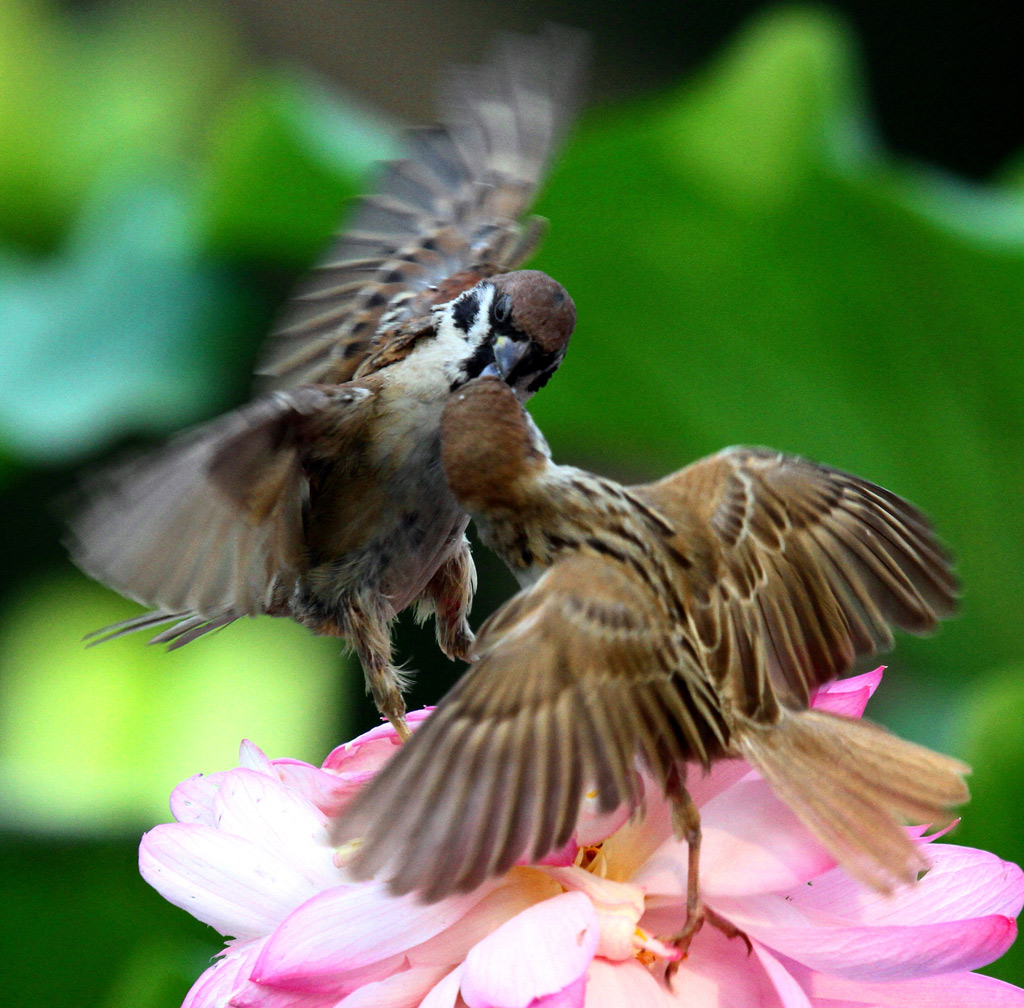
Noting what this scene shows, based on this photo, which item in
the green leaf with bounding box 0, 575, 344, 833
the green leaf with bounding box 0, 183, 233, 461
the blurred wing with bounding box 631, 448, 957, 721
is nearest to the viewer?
the blurred wing with bounding box 631, 448, 957, 721

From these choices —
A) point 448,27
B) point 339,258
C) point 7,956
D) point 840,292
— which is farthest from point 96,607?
point 448,27

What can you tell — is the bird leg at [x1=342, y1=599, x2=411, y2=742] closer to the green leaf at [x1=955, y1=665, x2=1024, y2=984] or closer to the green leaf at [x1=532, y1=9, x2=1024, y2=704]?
the green leaf at [x1=955, y1=665, x2=1024, y2=984]

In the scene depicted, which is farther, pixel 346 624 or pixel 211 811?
pixel 346 624

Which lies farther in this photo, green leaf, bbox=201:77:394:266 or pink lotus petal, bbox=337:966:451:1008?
green leaf, bbox=201:77:394:266

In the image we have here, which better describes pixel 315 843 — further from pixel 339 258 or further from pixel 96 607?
pixel 96 607

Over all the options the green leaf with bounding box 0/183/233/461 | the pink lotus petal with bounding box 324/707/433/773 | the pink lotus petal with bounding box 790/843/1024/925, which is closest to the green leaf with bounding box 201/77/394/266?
the green leaf with bounding box 0/183/233/461

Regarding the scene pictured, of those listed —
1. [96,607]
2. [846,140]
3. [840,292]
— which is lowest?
[96,607]

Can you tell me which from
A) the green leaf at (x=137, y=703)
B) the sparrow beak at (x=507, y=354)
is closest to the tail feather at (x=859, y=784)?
the sparrow beak at (x=507, y=354)

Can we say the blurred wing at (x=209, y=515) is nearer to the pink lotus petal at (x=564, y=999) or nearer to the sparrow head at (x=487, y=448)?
the sparrow head at (x=487, y=448)
